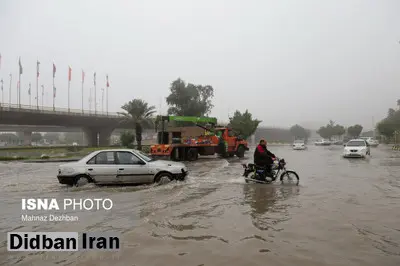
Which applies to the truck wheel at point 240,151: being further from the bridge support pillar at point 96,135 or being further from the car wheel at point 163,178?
the bridge support pillar at point 96,135

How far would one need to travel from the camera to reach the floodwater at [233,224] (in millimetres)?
4719

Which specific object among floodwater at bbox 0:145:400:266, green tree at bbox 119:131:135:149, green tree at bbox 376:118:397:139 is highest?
green tree at bbox 376:118:397:139

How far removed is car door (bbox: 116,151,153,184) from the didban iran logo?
1.67 m

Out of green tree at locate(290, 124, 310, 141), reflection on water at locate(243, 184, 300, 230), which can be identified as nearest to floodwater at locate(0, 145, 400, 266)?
reflection on water at locate(243, 184, 300, 230)

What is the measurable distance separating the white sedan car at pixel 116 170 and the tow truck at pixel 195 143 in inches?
390

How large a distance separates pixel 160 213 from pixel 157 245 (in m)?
2.07

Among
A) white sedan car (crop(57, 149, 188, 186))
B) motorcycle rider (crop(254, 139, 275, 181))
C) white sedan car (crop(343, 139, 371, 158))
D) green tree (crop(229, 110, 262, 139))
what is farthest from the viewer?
green tree (crop(229, 110, 262, 139))

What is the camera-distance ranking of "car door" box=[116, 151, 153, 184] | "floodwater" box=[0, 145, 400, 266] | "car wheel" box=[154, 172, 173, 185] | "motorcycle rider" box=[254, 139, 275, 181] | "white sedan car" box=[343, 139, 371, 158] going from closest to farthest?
"floodwater" box=[0, 145, 400, 266] → "car door" box=[116, 151, 153, 184] → "car wheel" box=[154, 172, 173, 185] → "motorcycle rider" box=[254, 139, 275, 181] → "white sedan car" box=[343, 139, 371, 158]

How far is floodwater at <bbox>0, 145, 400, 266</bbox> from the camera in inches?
186

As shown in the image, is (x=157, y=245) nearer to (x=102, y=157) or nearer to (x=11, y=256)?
(x=11, y=256)

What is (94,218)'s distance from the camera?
699 cm

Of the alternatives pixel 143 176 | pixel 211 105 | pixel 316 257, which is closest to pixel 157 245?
pixel 316 257

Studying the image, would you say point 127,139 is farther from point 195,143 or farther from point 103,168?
point 103,168

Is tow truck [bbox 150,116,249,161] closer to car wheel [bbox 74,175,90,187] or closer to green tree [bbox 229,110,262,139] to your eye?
car wheel [bbox 74,175,90,187]
